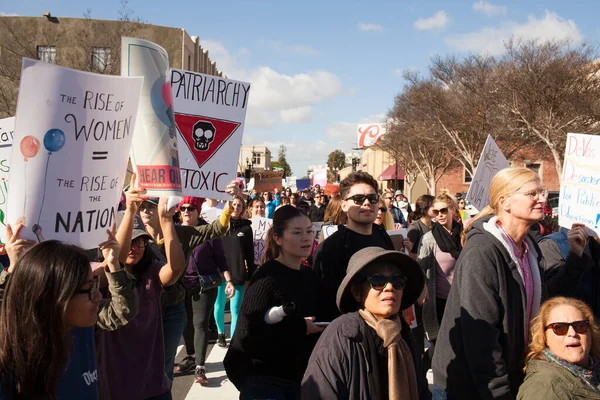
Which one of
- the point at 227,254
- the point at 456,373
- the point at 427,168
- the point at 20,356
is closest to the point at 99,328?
the point at 20,356

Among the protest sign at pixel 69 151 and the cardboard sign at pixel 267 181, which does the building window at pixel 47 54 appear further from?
the protest sign at pixel 69 151

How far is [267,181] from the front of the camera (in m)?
15.7

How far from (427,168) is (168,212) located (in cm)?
4588

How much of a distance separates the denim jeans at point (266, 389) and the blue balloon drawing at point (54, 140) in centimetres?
159

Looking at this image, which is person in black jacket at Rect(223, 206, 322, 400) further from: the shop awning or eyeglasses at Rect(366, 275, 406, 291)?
the shop awning

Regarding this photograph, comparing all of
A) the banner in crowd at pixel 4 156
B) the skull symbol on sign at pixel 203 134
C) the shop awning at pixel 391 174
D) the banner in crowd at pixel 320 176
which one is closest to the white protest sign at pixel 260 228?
the skull symbol on sign at pixel 203 134

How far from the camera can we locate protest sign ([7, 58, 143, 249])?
2.67 m

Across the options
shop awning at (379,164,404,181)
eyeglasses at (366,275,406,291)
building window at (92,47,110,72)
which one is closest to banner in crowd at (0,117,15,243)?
eyeglasses at (366,275,406,291)

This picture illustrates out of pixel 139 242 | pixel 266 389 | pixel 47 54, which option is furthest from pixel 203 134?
pixel 47 54

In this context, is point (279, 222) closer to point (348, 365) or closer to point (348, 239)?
point (348, 239)

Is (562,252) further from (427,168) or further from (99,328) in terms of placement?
(427,168)

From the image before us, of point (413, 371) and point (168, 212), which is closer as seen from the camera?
point (413, 371)

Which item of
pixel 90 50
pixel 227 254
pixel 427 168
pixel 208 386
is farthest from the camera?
pixel 427 168

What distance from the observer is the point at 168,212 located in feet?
12.1
